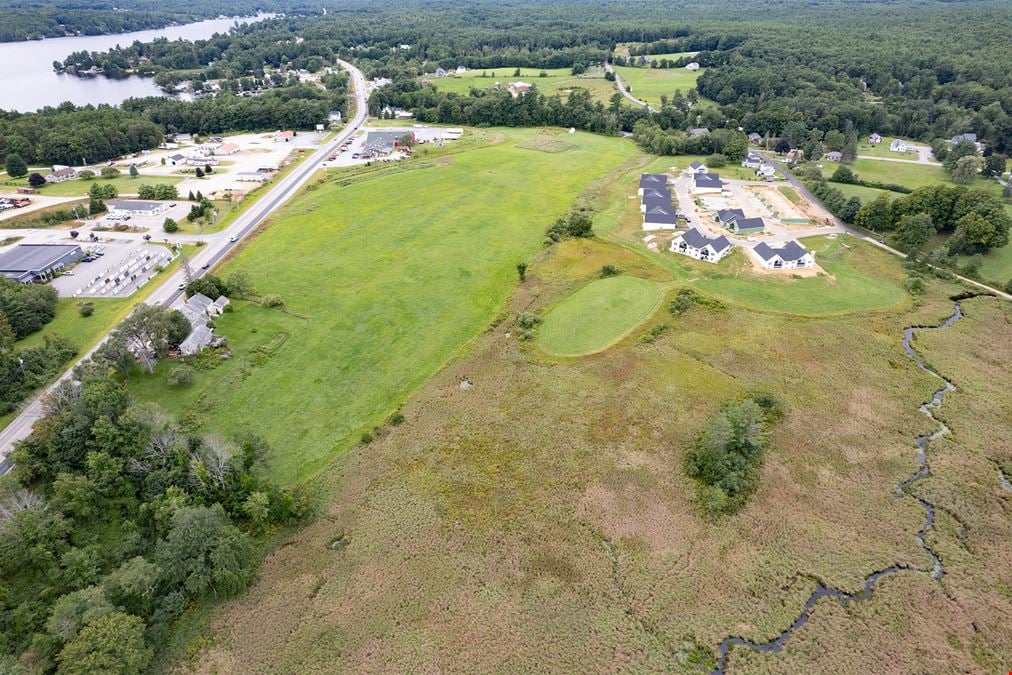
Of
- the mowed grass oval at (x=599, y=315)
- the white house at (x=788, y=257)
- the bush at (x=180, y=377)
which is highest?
the white house at (x=788, y=257)

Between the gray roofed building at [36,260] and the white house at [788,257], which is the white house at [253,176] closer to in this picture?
the gray roofed building at [36,260]

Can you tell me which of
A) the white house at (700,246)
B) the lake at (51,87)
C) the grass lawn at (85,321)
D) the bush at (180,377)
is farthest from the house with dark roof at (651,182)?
the lake at (51,87)

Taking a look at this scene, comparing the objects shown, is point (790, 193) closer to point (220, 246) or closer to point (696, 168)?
point (696, 168)

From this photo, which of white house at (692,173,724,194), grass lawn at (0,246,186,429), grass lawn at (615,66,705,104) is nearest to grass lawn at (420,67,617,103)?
grass lawn at (615,66,705,104)

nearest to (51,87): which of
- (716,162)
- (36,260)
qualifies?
(36,260)

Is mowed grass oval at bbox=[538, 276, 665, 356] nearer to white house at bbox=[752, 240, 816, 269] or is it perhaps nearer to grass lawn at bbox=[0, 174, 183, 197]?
white house at bbox=[752, 240, 816, 269]
